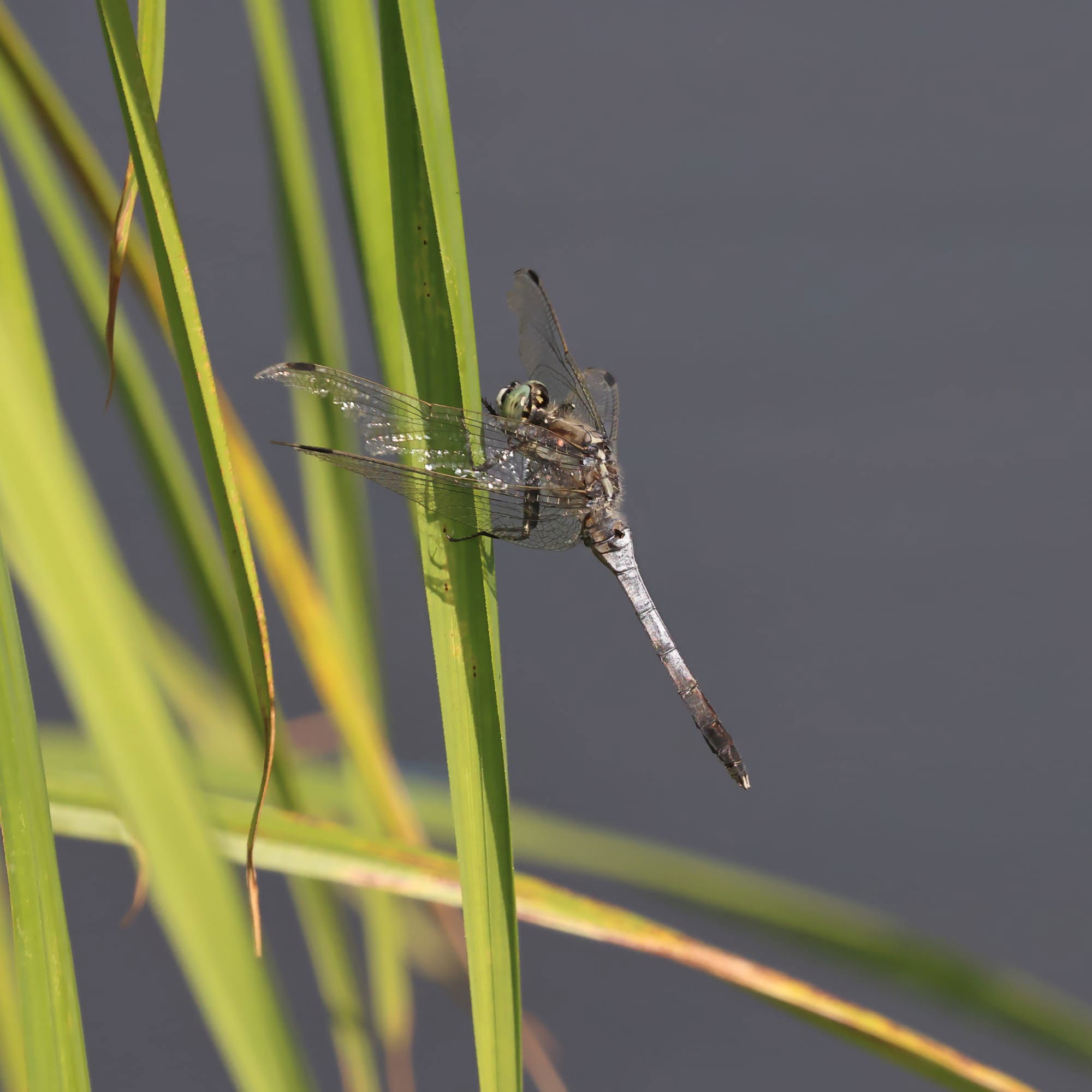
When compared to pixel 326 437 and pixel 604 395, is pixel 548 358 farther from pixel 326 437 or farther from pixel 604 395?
pixel 326 437

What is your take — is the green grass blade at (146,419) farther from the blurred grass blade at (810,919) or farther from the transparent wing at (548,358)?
the transparent wing at (548,358)

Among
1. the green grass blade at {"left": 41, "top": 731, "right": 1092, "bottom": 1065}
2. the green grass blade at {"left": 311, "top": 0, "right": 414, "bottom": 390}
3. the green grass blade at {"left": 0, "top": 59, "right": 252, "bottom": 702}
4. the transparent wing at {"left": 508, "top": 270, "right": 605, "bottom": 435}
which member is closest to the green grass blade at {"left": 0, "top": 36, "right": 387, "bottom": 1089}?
the green grass blade at {"left": 0, "top": 59, "right": 252, "bottom": 702}

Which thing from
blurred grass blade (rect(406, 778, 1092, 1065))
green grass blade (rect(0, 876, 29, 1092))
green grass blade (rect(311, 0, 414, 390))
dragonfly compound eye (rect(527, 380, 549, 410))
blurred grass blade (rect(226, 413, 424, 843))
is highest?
green grass blade (rect(311, 0, 414, 390))

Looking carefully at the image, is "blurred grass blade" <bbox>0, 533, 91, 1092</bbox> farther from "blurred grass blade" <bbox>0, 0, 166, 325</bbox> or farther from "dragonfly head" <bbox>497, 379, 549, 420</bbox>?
"dragonfly head" <bbox>497, 379, 549, 420</bbox>

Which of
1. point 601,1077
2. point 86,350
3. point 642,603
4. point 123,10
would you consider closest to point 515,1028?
point 123,10

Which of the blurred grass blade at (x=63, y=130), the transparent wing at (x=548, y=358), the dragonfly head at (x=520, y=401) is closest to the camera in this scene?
the blurred grass blade at (x=63, y=130)

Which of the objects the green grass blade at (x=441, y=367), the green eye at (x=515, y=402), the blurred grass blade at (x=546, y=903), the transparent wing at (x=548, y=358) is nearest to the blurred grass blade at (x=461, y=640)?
the green grass blade at (x=441, y=367)

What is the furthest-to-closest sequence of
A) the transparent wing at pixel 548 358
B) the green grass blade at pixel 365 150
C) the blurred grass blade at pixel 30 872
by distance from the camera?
the transparent wing at pixel 548 358 → the green grass blade at pixel 365 150 → the blurred grass blade at pixel 30 872
